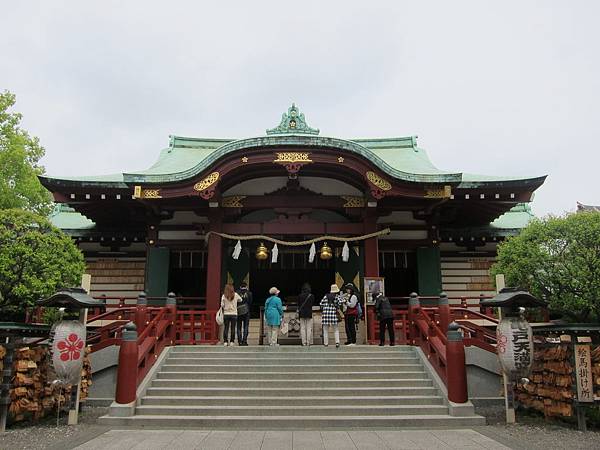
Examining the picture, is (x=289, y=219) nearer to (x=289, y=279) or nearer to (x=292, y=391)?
(x=289, y=279)

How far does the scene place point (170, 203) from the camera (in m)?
14.1

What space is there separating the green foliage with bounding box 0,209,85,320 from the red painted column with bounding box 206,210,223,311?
3.52 metres

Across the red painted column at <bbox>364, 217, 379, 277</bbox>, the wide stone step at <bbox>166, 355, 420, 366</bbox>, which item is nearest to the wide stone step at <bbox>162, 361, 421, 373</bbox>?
the wide stone step at <bbox>166, 355, 420, 366</bbox>

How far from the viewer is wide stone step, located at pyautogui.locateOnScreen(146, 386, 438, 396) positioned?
9078 millimetres

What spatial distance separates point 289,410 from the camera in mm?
8430

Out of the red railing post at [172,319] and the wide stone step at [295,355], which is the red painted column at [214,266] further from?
the wide stone step at [295,355]

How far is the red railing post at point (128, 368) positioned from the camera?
845cm

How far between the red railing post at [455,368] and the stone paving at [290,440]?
0.87 m

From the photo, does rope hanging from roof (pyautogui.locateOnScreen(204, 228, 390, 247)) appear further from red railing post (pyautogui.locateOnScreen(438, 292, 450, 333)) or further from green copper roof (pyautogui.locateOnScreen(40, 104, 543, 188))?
red railing post (pyautogui.locateOnScreen(438, 292, 450, 333))

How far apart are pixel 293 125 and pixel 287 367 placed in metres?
11.5

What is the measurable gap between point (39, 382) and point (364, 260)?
8989 mm

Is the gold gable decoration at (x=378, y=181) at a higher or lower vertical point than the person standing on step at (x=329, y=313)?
higher

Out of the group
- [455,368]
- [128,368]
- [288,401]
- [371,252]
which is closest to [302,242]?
[371,252]

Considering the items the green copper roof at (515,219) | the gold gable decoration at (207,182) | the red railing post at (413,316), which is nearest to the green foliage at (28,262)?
the gold gable decoration at (207,182)
